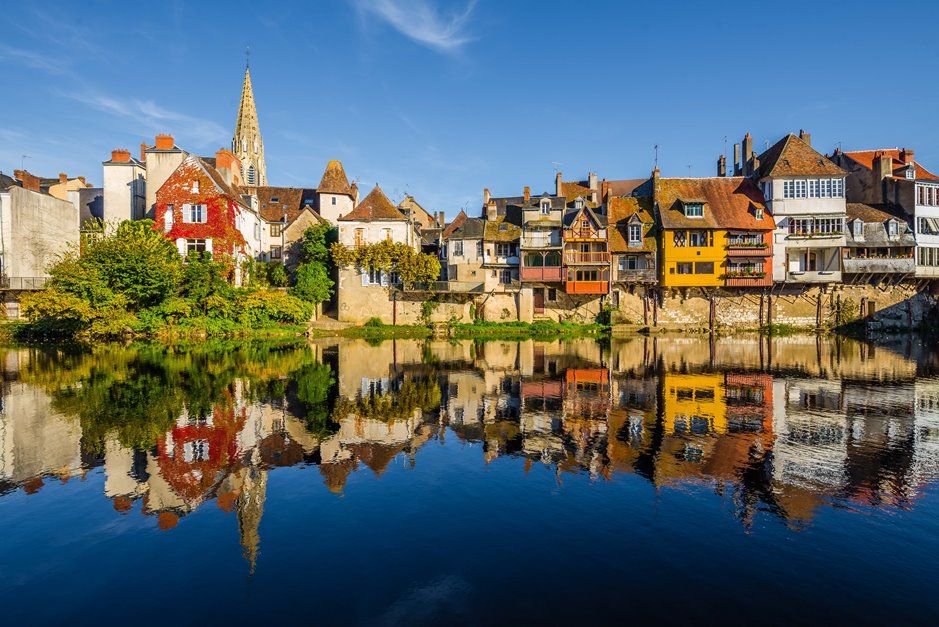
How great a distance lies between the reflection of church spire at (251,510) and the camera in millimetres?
9719

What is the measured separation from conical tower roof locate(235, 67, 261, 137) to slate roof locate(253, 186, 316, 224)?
129ft

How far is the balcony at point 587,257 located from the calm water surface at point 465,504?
2778 centimetres

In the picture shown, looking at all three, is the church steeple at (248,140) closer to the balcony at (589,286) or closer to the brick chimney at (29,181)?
the brick chimney at (29,181)

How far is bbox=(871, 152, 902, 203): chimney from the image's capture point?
53281 mm

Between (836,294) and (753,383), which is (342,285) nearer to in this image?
(753,383)

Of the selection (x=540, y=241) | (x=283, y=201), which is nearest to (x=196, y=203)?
(x=283, y=201)

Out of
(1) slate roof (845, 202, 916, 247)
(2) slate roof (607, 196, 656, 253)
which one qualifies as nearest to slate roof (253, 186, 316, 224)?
(2) slate roof (607, 196, 656, 253)

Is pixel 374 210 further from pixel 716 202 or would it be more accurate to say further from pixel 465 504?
pixel 465 504

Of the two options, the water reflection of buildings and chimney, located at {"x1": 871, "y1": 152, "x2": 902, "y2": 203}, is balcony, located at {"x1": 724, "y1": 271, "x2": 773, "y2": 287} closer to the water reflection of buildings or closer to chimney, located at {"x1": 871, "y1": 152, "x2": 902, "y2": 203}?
chimney, located at {"x1": 871, "y1": 152, "x2": 902, "y2": 203}

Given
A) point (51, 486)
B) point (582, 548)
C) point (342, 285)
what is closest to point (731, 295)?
point (342, 285)

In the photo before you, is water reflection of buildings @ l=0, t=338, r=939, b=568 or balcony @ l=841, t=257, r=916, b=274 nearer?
water reflection of buildings @ l=0, t=338, r=939, b=568

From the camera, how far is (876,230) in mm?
50156

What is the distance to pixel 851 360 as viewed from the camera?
3186cm

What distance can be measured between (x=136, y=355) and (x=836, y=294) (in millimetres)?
56362
